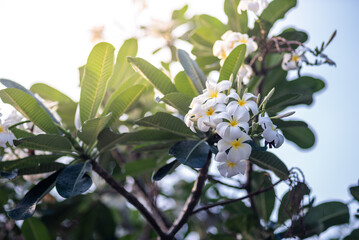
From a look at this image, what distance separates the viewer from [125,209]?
8.86 feet

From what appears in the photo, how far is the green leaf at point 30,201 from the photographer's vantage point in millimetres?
1198

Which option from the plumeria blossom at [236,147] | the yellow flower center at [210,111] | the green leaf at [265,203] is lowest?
the green leaf at [265,203]

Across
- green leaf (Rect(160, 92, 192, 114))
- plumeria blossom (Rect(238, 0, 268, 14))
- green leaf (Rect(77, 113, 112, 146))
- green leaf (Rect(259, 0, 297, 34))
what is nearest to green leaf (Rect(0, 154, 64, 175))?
green leaf (Rect(77, 113, 112, 146))

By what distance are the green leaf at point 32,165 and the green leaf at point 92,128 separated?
A: 0.56 feet

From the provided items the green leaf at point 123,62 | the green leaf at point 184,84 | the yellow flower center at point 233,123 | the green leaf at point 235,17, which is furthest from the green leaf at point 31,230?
the green leaf at point 235,17

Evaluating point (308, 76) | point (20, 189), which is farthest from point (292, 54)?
point (20, 189)

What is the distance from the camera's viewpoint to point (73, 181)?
1249 millimetres

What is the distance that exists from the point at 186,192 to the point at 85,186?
141 cm

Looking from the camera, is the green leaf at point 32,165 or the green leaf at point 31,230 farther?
the green leaf at point 31,230

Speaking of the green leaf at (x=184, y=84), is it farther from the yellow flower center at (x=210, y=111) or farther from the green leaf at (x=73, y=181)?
the green leaf at (x=73, y=181)

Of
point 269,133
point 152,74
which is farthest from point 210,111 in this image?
point 152,74

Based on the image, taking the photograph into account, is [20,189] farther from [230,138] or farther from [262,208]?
[230,138]

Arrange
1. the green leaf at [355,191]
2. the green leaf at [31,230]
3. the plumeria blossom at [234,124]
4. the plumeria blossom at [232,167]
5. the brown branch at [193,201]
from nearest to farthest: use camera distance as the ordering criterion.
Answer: the plumeria blossom at [234,124], the plumeria blossom at [232,167], the brown branch at [193,201], the green leaf at [355,191], the green leaf at [31,230]

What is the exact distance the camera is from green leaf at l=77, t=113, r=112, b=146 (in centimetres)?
127
